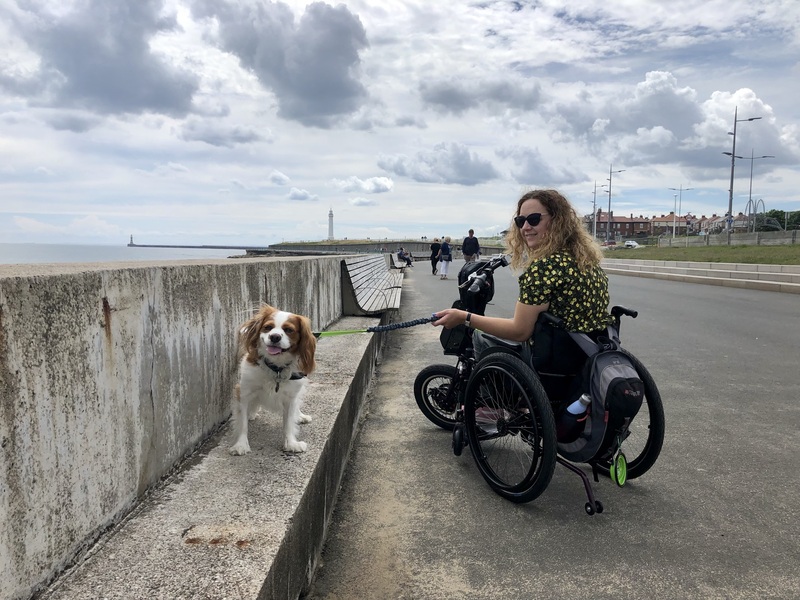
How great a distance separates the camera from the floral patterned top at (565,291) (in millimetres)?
3422

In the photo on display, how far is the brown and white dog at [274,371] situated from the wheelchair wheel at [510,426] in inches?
40.8

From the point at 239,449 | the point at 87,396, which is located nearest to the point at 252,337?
the point at 239,449

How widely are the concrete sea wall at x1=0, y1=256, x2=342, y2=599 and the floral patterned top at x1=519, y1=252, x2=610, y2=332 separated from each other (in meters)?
1.85

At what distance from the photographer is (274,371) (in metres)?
3.47

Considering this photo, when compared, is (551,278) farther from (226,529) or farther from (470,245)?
(470,245)

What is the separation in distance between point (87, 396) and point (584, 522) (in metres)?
2.56

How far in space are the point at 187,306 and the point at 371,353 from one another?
373 cm

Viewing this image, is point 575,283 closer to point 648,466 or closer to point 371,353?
point 648,466

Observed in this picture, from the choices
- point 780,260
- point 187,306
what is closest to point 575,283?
point 187,306

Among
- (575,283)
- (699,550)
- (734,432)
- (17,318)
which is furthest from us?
(734,432)

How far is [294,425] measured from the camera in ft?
11.3

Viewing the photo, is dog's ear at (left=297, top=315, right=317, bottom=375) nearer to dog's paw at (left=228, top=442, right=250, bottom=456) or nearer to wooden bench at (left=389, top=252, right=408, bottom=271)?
dog's paw at (left=228, top=442, right=250, bottom=456)

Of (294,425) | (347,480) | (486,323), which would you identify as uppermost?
(486,323)

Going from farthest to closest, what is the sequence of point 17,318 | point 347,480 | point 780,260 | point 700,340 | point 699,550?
point 780,260 → point 700,340 → point 347,480 → point 699,550 → point 17,318
